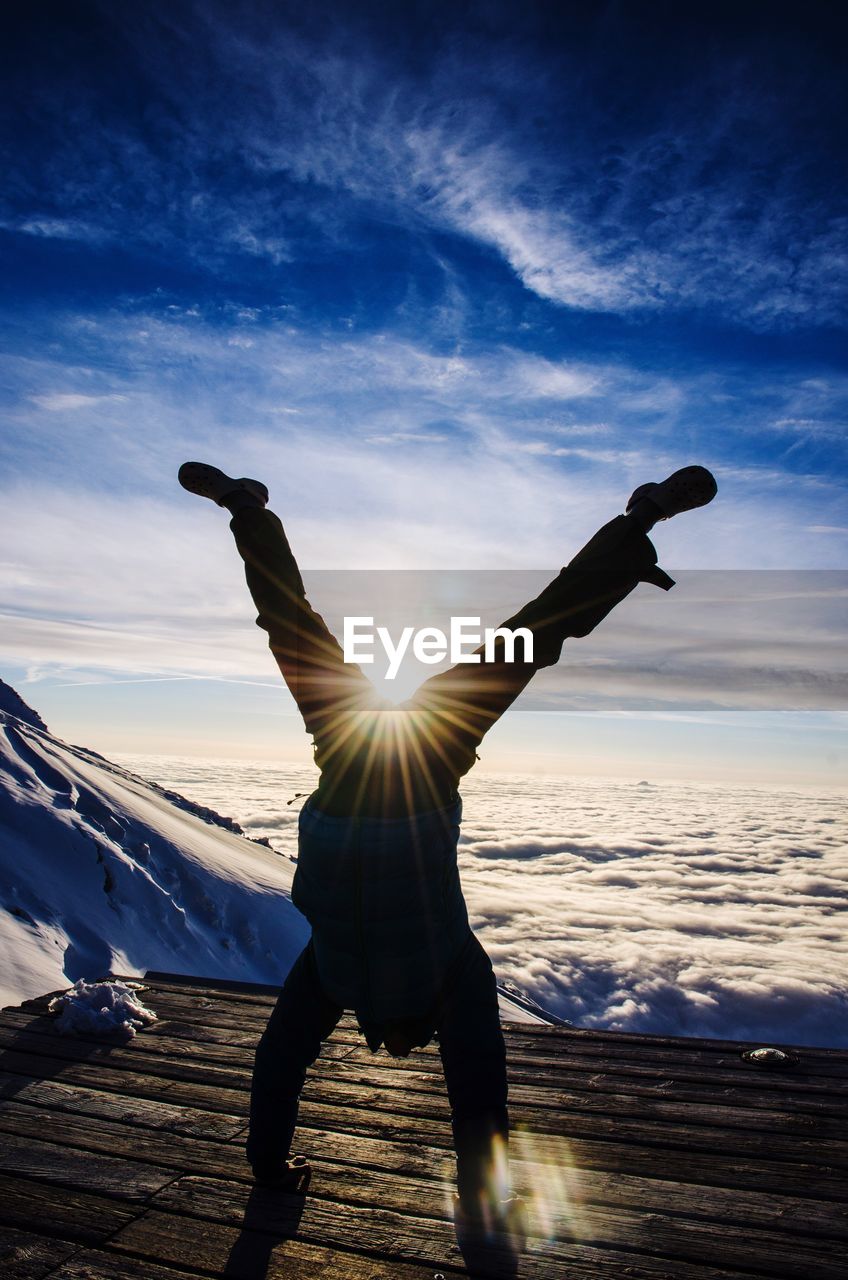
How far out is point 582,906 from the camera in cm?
16612

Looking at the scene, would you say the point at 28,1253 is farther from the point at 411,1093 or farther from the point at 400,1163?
the point at 411,1093

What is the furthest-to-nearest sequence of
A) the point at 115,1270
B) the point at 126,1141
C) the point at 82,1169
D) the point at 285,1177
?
1. the point at 126,1141
2. the point at 82,1169
3. the point at 285,1177
4. the point at 115,1270

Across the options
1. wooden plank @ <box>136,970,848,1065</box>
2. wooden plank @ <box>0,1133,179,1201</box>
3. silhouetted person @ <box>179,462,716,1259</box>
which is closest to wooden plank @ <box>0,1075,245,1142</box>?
wooden plank @ <box>0,1133,179,1201</box>

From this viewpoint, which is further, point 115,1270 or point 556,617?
point 115,1270

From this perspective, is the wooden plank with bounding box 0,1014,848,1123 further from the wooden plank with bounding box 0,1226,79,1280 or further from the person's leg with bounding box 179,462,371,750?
the person's leg with bounding box 179,462,371,750

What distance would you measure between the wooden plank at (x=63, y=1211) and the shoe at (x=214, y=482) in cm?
245

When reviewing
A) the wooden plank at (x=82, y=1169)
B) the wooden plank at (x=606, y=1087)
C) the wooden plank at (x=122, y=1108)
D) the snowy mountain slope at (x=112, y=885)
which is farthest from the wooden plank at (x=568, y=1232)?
the snowy mountain slope at (x=112, y=885)

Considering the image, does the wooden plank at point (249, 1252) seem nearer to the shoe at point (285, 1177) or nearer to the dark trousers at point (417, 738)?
the shoe at point (285, 1177)

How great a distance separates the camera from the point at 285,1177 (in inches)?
104

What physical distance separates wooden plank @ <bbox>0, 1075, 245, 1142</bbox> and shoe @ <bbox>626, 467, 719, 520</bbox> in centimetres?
307

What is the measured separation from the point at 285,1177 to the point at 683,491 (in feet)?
8.96

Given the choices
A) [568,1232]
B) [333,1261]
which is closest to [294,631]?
[333,1261]

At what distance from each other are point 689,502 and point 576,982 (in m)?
129

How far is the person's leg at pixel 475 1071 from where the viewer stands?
7.43 feet
